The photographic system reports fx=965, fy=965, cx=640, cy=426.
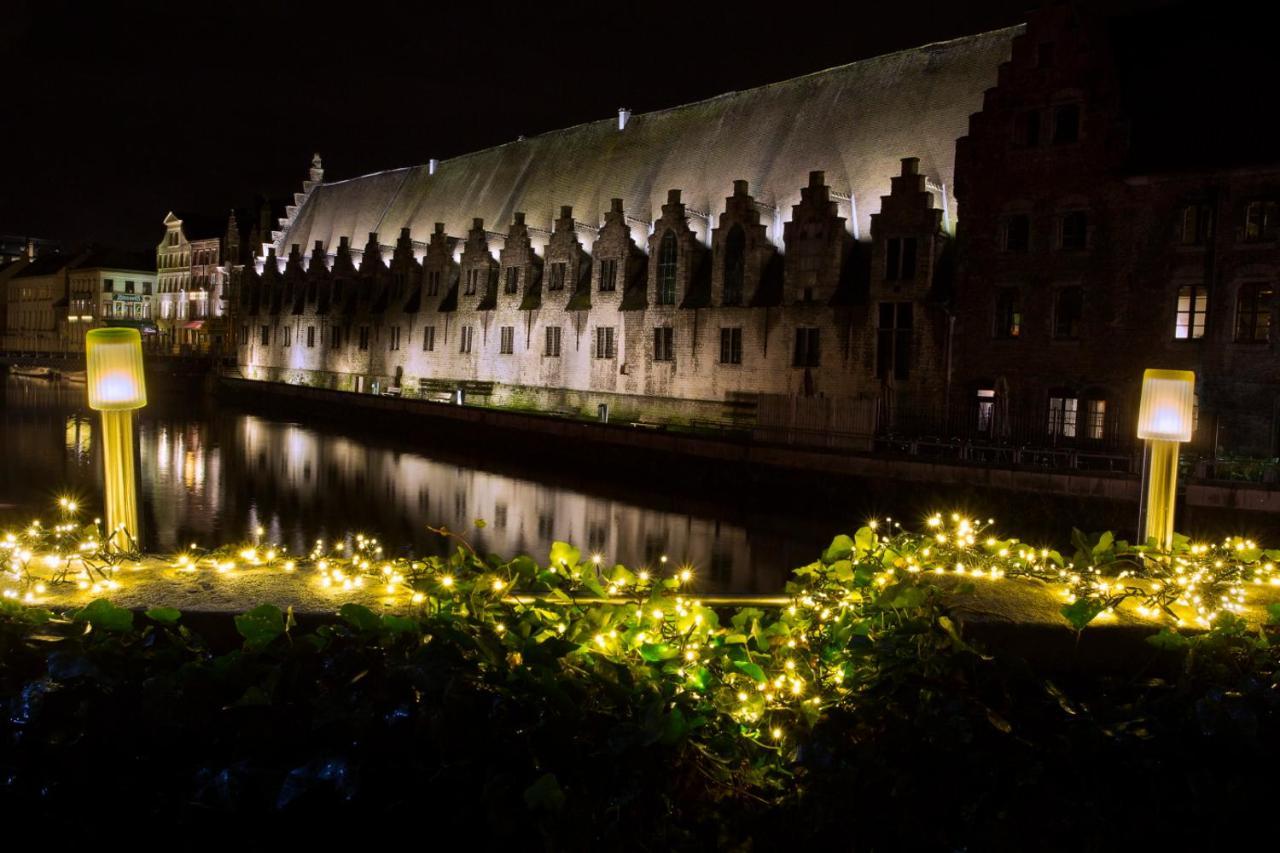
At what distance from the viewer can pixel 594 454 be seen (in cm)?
3550

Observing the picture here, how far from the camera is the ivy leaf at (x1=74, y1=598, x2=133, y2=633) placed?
3.91 m

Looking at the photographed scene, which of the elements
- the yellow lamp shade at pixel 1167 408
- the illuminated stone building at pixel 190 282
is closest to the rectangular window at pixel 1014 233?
the yellow lamp shade at pixel 1167 408

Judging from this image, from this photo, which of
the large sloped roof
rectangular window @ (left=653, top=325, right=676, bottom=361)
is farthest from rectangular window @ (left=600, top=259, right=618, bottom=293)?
rectangular window @ (left=653, top=325, right=676, bottom=361)

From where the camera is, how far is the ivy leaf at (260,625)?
3928mm

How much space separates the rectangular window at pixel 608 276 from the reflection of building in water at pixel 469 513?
1271 centimetres

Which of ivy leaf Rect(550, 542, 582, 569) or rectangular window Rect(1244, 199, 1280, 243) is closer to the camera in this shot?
ivy leaf Rect(550, 542, 582, 569)

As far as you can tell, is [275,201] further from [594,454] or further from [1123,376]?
[1123,376]

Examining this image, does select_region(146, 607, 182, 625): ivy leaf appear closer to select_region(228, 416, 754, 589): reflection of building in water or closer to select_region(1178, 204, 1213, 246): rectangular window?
select_region(228, 416, 754, 589): reflection of building in water

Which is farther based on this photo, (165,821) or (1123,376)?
(1123,376)

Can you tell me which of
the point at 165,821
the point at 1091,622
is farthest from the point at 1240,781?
the point at 165,821

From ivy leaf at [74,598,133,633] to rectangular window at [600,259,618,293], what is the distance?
42.4 meters

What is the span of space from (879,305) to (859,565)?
1247 inches

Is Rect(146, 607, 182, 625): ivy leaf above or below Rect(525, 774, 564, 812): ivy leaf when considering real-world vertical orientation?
above

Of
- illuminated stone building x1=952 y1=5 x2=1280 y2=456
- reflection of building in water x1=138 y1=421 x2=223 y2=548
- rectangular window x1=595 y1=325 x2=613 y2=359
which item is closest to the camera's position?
reflection of building in water x1=138 y1=421 x2=223 y2=548
